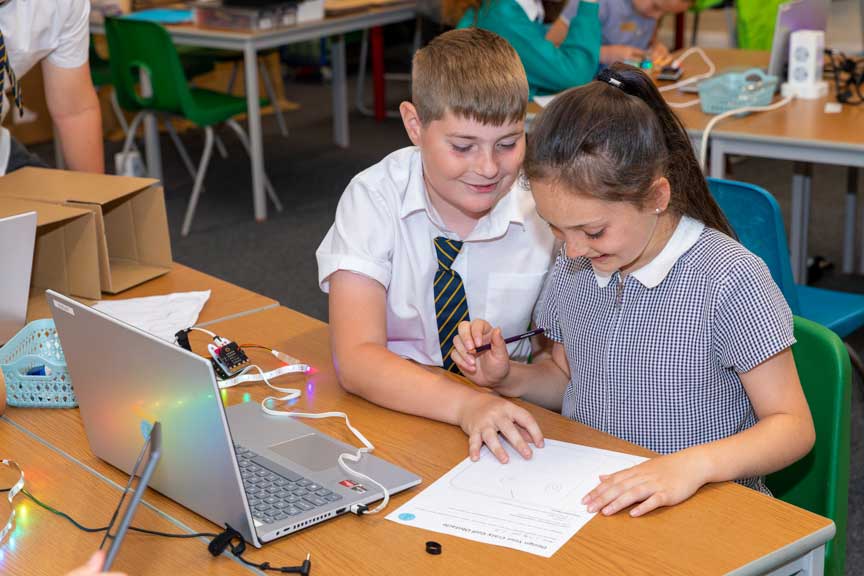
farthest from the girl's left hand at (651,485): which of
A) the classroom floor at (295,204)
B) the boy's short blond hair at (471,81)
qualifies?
the classroom floor at (295,204)

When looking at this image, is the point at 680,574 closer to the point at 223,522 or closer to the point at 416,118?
the point at 223,522

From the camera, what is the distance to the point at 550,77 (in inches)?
121

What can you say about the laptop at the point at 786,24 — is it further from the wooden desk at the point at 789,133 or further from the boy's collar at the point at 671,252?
the boy's collar at the point at 671,252

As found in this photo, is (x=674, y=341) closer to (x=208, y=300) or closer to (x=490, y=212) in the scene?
(x=490, y=212)

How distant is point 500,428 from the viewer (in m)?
1.35

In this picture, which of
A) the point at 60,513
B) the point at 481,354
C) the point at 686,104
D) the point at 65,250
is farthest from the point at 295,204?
the point at 60,513

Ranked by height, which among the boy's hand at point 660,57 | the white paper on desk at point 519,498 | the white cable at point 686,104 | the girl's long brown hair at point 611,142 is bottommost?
the white paper on desk at point 519,498

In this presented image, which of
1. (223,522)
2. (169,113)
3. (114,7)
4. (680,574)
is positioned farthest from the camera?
(114,7)

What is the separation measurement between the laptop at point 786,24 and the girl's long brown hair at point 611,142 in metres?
1.75

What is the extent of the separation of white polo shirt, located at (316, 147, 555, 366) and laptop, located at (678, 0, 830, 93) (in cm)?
153

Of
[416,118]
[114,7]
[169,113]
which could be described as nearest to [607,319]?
[416,118]

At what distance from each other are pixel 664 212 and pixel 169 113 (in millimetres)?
3096

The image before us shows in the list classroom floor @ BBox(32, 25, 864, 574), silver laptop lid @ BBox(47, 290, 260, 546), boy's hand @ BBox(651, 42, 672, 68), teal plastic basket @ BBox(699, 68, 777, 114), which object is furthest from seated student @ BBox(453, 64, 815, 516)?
boy's hand @ BBox(651, 42, 672, 68)

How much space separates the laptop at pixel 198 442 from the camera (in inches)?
43.9
